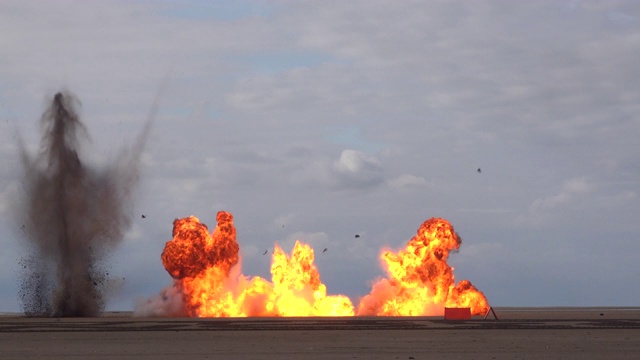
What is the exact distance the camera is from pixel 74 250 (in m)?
146

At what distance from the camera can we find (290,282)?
484 feet

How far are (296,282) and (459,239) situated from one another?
23.5 metres

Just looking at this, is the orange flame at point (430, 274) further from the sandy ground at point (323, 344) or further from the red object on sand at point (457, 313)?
the sandy ground at point (323, 344)

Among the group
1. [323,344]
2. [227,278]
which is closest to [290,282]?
[227,278]

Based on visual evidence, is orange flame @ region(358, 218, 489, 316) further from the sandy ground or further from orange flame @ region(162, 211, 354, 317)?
the sandy ground

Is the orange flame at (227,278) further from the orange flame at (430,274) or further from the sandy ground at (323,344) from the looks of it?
the sandy ground at (323,344)

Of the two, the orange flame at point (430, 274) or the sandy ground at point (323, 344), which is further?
the orange flame at point (430, 274)

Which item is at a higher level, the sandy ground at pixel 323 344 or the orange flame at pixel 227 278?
the orange flame at pixel 227 278

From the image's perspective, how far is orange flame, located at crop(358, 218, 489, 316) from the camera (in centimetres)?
14038

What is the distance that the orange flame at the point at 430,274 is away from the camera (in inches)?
5527

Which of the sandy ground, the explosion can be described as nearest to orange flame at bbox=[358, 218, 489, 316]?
the explosion

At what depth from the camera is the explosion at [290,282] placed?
464ft

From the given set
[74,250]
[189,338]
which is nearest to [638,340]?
[189,338]

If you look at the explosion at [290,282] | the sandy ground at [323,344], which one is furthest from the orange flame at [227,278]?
the sandy ground at [323,344]
